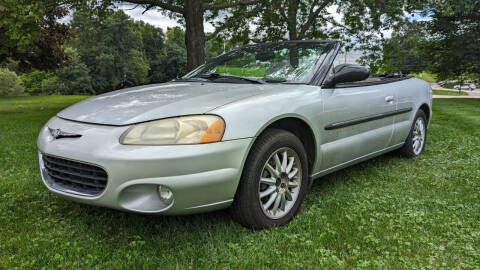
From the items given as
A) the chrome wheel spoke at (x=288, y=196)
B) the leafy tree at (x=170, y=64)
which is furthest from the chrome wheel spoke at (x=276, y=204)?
the leafy tree at (x=170, y=64)

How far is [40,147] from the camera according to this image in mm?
2545

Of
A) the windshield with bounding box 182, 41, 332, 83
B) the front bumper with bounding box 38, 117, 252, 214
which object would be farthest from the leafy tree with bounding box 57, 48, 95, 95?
the front bumper with bounding box 38, 117, 252, 214

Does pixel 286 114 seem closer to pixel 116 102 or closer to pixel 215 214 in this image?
pixel 215 214

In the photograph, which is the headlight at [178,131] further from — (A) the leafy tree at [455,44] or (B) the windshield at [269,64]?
(A) the leafy tree at [455,44]

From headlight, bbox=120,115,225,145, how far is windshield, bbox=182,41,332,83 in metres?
1.02

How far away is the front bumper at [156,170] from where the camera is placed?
2.08 meters

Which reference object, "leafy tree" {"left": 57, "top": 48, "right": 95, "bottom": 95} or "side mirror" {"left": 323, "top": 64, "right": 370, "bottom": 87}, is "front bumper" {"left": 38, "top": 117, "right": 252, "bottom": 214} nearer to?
"side mirror" {"left": 323, "top": 64, "right": 370, "bottom": 87}

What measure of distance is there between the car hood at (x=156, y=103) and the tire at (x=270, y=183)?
383mm

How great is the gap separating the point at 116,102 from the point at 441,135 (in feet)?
19.0

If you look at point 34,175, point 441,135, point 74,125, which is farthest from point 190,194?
point 441,135

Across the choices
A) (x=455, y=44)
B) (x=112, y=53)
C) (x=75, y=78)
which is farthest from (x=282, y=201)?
(x=112, y=53)

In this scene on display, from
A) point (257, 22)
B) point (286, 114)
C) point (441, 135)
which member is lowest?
point (441, 135)

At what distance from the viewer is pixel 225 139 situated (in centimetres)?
223

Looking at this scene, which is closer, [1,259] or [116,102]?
[1,259]
